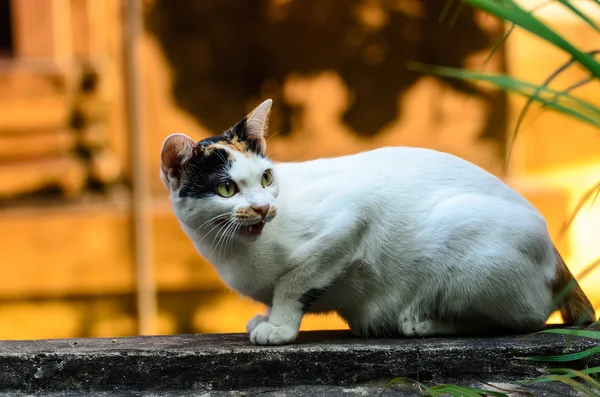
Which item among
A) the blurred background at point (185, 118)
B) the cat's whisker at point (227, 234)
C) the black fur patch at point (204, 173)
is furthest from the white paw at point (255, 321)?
the blurred background at point (185, 118)

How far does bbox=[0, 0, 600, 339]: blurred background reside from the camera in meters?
5.25

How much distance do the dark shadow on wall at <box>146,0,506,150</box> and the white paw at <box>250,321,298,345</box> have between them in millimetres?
3303

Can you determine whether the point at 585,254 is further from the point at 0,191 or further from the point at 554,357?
the point at 0,191

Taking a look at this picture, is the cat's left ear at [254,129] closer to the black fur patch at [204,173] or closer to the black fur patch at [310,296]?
the black fur patch at [204,173]

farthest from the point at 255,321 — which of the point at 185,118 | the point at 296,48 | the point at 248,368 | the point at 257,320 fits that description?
the point at 296,48

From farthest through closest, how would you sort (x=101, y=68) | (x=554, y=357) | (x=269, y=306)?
(x=101, y=68)
(x=269, y=306)
(x=554, y=357)

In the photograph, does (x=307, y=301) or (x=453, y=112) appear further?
(x=453, y=112)

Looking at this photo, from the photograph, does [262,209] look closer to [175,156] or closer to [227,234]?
[227,234]

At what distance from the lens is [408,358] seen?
2.13 m

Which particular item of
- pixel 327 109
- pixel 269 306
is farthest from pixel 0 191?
pixel 269 306

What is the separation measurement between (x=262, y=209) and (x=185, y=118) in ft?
11.2

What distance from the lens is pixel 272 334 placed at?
7.36 ft

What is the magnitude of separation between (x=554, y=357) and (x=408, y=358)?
14.9 inches

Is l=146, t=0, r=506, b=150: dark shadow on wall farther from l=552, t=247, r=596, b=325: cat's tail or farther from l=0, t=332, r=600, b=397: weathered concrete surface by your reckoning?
l=0, t=332, r=600, b=397: weathered concrete surface
